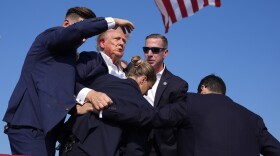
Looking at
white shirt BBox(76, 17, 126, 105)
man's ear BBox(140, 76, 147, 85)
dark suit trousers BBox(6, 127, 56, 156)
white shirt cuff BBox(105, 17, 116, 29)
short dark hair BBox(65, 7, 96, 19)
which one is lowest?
dark suit trousers BBox(6, 127, 56, 156)

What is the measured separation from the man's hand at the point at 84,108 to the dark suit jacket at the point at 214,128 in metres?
0.91

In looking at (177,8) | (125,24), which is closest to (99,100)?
(125,24)

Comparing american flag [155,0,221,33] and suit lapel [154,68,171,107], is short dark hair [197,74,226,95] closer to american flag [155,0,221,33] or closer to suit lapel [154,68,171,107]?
suit lapel [154,68,171,107]

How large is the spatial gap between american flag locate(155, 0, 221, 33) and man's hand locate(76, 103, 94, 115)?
8.06 feet

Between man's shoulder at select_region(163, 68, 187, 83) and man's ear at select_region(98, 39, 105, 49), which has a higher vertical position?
man's ear at select_region(98, 39, 105, 49)

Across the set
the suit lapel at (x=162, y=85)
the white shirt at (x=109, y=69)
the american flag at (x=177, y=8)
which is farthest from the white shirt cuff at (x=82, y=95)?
the american flag at (x=177, y=8)

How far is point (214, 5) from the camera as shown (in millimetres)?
6824

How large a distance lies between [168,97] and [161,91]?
0.18m

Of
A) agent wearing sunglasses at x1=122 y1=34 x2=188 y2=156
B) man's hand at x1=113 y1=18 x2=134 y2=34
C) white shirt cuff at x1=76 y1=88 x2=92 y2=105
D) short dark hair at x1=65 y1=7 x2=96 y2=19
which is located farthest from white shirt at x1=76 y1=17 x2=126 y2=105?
agent wearing sunglasses at x1=122 y1=34 x2=188 y2=156

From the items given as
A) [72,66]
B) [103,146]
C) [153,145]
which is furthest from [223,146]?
[72,66]

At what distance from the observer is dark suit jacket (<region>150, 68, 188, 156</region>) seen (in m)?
5.55

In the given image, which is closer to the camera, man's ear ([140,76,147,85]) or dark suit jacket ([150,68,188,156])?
man's ear ([140,76,147,85])

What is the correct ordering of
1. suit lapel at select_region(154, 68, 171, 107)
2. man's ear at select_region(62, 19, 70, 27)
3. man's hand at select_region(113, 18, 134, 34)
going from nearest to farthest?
man's hand at select_region(113, 18, 134, 34), man's ear at select_region(62, 19, 70, 27), suit lapel at select_region(154, 68, 171, 107)

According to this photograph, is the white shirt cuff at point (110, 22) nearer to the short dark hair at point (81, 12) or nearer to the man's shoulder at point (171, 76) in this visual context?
the short dark hair at point (81, 12)
